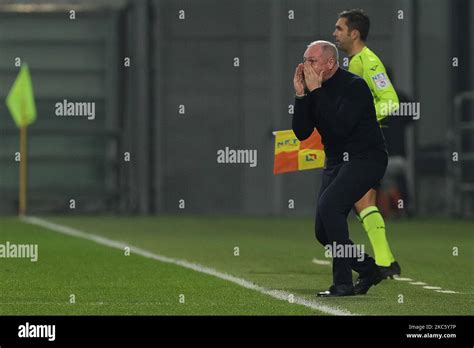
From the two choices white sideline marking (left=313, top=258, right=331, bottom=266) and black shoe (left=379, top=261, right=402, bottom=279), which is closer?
black shoe (left=379, top=261, right=402, bottom=279)

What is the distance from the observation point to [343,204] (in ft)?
36.8

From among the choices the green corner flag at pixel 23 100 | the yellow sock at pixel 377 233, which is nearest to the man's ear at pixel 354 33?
the yellow sock at pixel 377 233

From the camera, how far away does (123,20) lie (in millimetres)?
29828

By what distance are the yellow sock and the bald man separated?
43.5 inches

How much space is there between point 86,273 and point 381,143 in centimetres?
330

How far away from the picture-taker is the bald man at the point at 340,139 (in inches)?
432

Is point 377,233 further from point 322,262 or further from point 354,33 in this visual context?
point 322,262

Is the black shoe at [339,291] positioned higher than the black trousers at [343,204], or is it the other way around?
the black trousers at [343,204]

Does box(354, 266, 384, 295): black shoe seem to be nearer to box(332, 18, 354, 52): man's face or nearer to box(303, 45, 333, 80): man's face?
box(303, 45, 333, 80): man's face

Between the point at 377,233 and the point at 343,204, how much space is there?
4.67 ft

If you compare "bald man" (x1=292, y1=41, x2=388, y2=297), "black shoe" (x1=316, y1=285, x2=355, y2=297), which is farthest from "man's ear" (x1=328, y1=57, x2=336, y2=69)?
"black shoe" (x1=316, y1=285, x2=355, y2=297)

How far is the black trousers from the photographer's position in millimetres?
11125

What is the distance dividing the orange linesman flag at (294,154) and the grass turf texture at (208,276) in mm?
942

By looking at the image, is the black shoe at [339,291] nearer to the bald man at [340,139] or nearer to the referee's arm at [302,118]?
the bald man at [340,139]
